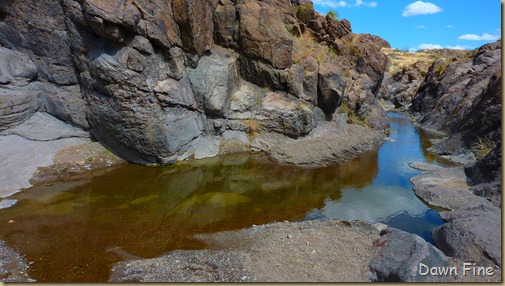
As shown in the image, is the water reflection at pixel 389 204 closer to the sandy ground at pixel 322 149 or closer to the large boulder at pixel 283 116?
the sandy ground at pixel 322 149

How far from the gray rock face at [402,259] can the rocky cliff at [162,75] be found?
10031mm

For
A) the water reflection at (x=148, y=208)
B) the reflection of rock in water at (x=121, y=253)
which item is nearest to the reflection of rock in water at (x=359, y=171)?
the water reflection at (x=148, y=208)

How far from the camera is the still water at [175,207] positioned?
26.6ft

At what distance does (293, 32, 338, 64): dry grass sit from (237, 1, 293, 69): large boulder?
4.77 ft

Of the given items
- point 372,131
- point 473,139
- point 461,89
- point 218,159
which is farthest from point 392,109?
point 218,159

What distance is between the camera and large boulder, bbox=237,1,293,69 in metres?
18.8

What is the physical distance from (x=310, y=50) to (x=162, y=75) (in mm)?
11086

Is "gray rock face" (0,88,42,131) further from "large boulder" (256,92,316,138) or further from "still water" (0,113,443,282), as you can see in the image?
"large boulder" (256,92,316,138)

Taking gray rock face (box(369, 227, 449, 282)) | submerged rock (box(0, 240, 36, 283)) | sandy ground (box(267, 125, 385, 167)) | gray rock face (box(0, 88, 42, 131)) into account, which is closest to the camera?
gray rock face (box(369, 227, 449, 282))

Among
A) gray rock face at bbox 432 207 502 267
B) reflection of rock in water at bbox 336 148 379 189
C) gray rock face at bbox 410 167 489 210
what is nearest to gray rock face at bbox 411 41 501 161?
gray rock face at bbox 410 167 489 210

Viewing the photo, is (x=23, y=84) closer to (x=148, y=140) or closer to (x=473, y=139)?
(x=148, y=140)

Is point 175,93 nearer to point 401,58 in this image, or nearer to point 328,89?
point 328,89

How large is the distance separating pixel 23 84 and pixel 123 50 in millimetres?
4527

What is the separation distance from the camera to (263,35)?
1894cm
